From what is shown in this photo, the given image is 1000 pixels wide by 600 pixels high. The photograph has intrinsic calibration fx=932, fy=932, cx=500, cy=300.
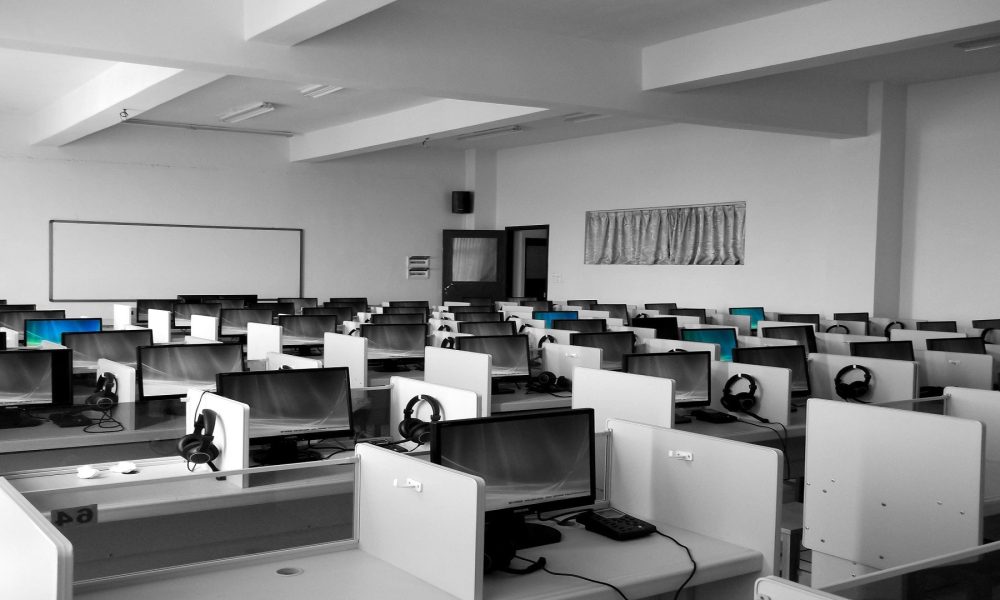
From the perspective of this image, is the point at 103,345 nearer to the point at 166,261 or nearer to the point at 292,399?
the point at 292,399

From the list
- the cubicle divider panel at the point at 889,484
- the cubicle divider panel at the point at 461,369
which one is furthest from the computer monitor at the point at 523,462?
the cubicle divider panel at the point at 461,369

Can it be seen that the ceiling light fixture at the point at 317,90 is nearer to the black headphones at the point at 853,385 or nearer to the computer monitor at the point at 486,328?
the computer monitor at the point at 486,328

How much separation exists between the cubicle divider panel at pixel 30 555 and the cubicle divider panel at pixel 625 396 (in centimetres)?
256

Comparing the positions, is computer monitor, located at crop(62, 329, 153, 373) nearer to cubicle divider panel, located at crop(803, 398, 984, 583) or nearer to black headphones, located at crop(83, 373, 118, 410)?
black headphones, located at crop(83, 373, 118, 410)

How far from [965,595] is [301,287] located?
12.5 meters

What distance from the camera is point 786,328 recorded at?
700 cm

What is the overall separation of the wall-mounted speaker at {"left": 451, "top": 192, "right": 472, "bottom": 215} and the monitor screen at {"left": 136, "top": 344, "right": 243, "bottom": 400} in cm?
1036

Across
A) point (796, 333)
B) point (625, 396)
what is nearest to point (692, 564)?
point (625, 396)

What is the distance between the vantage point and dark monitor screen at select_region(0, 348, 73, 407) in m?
4.38

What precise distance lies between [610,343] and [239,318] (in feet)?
12.6

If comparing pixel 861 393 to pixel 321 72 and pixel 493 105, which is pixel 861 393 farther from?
pixel 493 105

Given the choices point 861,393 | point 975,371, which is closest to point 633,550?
point 861,393

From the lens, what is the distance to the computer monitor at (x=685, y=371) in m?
4.96

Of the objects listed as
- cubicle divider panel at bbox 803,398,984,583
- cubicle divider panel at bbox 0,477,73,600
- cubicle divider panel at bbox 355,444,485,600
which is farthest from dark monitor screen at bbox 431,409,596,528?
cubicle divider panel at bbox 0,477,73,600
